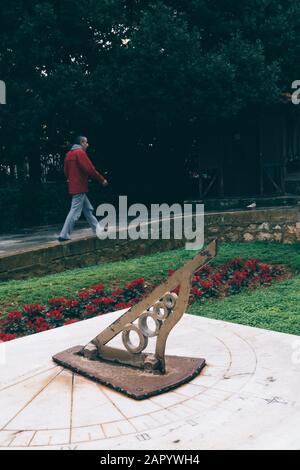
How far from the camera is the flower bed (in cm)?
596

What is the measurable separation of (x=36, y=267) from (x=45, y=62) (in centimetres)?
583

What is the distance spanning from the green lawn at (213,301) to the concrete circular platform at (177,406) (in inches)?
68.1

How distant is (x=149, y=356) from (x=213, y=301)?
11.3ft

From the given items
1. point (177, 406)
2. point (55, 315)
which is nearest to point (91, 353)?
point (177, 406)

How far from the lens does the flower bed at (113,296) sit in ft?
19.6

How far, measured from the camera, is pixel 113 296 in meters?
6.82

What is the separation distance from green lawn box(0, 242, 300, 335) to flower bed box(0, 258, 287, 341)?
0.21 meters

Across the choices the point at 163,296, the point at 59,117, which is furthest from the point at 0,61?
the point at 163,296

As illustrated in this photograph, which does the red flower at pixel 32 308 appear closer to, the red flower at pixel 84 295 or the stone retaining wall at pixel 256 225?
the red flower at pixel 84 295
